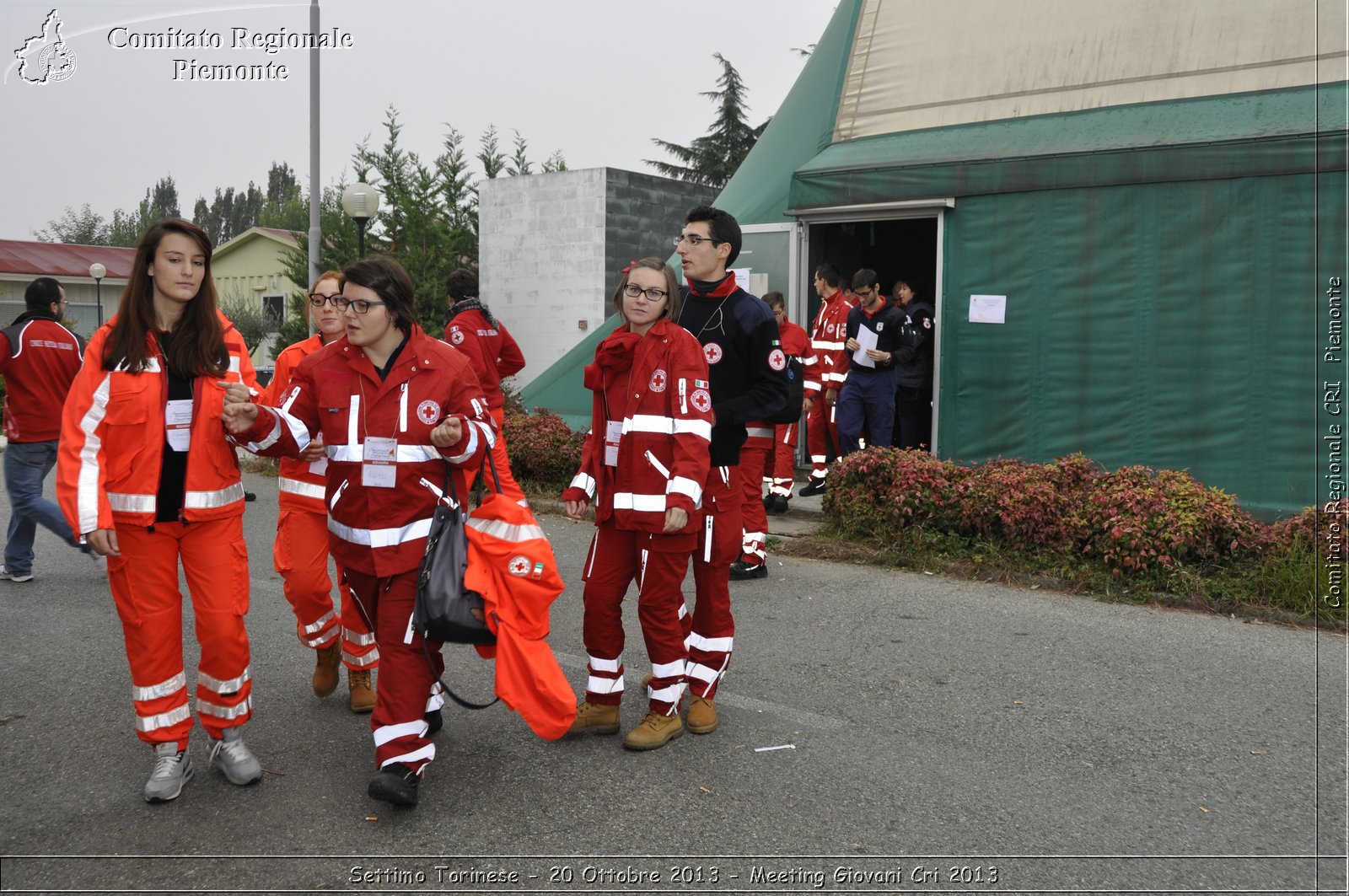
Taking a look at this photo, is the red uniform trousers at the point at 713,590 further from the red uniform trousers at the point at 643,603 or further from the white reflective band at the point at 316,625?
the white reflective band at the point at 316,625

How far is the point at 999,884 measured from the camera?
354 centimetres

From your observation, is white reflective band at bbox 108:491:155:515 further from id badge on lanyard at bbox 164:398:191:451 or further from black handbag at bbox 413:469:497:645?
black handbag at bbox 413:469:497:645

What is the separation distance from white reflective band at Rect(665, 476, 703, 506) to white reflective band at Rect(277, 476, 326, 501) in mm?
1689

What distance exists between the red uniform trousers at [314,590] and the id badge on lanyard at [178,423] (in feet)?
3.29

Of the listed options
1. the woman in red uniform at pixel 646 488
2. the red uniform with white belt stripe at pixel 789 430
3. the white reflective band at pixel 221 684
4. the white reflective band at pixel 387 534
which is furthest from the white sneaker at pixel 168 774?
the red uniform with white belt stripe at pixel 789 430

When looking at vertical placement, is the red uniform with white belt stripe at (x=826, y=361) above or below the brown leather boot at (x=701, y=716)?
above

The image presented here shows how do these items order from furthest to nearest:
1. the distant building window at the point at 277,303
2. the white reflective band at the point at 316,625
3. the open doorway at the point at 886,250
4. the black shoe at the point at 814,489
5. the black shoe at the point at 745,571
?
the distant building window at the point at 277,303 → the open doorway at the point at 886,250 → the black shoe at the point at 814,489 → the black shoe at the point at 745,571 → the white reflective band at the point at 316,625

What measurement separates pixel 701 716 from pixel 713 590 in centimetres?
54

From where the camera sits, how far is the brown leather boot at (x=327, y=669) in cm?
527

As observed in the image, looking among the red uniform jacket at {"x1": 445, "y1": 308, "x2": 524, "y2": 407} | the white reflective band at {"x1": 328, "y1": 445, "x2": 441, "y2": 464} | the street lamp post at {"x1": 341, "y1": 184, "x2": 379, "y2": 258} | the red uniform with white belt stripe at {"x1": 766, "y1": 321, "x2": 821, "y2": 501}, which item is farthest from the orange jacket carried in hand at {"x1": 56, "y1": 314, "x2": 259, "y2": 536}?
the street lamp post at {"x1": 341, "y1": 184, "x2": 379, "y2": 258}

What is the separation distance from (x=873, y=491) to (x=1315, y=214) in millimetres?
4132

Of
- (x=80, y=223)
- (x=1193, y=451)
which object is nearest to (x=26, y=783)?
(x=1193, y=451)

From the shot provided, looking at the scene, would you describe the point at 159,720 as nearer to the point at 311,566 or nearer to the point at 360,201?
the point at 311,566

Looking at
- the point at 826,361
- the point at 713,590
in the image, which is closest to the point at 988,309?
the point at 826,361
